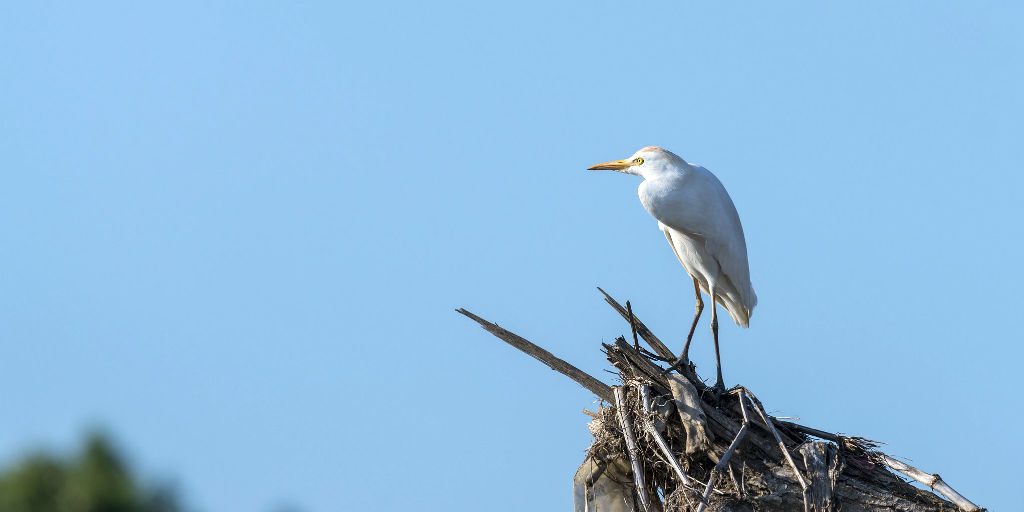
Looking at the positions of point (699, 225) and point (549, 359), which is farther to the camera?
point (699, 225)

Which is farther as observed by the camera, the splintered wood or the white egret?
the white egret

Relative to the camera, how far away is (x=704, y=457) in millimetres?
8445

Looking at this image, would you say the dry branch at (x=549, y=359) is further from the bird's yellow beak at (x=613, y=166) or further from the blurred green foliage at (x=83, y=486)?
the blurred green foliage at (x=83, y=486)

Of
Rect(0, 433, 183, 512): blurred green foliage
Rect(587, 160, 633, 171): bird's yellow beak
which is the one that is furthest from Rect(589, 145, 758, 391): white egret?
Rect(0, 433, 183, 512): blurred green foliage

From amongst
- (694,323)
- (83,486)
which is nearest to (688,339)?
(694,323)

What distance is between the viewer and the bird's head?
966 centimetres

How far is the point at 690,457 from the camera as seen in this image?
845cm

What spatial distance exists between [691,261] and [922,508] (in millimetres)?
2748

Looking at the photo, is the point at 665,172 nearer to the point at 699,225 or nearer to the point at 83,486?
the point at 699,225

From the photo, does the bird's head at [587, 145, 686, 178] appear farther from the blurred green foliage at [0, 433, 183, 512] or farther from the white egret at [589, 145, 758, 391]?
the blurred green foliage at [0, 433, 183, 512]

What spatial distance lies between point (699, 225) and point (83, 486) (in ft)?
28.4

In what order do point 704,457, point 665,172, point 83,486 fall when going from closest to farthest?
point 704,457 → point 665,172 → point 83,486

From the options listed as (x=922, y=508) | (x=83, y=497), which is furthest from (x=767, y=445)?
(x=83, y=497)

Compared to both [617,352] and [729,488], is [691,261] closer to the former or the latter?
[617,352]
